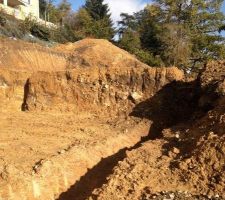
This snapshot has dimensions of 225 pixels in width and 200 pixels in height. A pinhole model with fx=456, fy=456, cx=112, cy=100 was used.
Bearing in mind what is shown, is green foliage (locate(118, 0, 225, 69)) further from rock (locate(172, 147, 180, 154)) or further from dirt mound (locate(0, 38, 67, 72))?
rock (locate(172, 147, 180, 154))

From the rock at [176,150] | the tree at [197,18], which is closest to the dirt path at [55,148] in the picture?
the rock at [176,150]

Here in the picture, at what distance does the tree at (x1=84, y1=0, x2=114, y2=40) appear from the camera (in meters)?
38.2

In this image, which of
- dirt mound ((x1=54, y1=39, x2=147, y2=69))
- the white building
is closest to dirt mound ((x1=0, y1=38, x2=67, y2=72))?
dirt mound ((x1=54, y1=39, x2=147, y2=69))

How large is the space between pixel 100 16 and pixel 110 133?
32176 millimetres

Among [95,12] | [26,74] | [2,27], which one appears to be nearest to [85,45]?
[2,27]

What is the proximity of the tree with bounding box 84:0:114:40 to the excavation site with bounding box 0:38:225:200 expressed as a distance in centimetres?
1912

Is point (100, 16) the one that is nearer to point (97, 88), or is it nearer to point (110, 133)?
Result: point (97, 88)

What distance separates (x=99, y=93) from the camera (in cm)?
1520

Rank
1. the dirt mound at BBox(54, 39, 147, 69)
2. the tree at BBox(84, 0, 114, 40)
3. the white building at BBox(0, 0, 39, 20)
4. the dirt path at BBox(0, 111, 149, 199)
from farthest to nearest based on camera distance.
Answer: the white building at BBox(0, 0, 39, 20) < the tree at BBox(84, 0, 114, 40) < the dirt mound at BBox(54, 39, 147, 69) < the dirt path at BBox(0, 111, 149, 199)

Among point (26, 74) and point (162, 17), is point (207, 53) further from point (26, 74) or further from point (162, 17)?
point (26, 74)

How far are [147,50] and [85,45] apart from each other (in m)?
12.4

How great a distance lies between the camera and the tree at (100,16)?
3816cm

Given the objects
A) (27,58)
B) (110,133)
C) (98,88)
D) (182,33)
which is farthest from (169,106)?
(182,33)

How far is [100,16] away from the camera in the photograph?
44.0 metres
